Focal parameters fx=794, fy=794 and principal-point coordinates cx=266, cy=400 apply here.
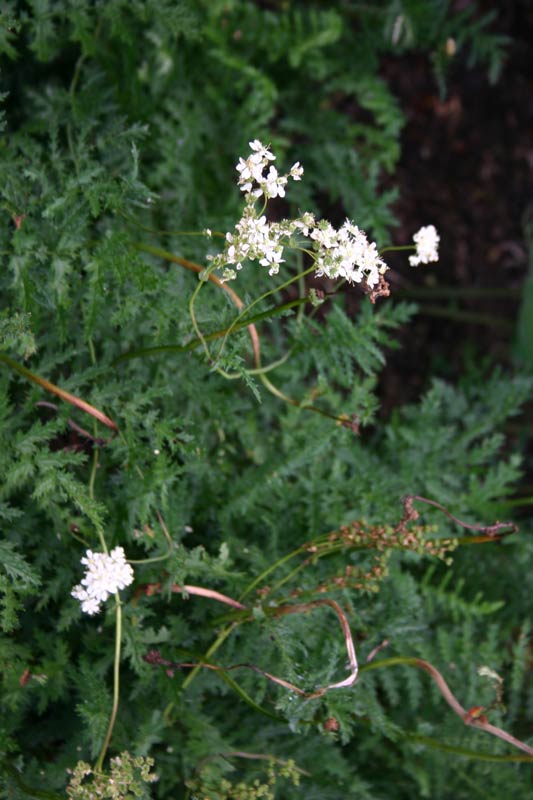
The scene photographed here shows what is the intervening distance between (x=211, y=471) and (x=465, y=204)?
207 centimetres

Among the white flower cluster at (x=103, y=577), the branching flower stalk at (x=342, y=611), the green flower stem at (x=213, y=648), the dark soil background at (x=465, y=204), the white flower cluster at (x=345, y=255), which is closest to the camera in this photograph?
the white flower cluster at (x=345, y=255)

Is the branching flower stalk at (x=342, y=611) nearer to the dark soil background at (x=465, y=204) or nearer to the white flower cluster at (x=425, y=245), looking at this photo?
the white flower cluster at (x=425, y=245)

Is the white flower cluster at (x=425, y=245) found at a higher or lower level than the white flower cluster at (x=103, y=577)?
higher

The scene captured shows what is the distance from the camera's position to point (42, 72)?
2.37m

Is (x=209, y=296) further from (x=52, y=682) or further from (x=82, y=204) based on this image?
(x=52, y=682)

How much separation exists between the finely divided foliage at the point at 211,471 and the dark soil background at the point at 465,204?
685 mm

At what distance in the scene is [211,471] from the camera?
6.76 ft

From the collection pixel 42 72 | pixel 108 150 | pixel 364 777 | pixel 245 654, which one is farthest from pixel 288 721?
pixel 42 72

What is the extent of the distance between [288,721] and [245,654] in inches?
9.5

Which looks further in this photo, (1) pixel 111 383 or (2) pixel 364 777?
(2) pixel 364 777

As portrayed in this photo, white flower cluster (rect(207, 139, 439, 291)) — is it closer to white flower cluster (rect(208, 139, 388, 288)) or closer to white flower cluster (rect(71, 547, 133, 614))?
white flower cluster (rect(208, 139, 388, 288))

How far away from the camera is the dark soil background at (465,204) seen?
337cm

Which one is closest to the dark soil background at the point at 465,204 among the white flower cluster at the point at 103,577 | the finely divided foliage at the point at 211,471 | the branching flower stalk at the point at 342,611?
the finely divided foliage at the point at 211,471

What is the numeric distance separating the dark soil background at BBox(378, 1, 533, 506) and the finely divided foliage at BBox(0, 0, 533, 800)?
69 centimetres
